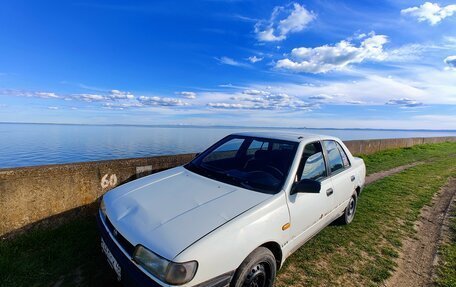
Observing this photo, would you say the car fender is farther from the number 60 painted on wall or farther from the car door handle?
the number 60 painted on wall

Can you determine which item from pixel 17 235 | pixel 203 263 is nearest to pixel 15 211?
pixel 17 235

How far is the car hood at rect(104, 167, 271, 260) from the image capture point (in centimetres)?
196

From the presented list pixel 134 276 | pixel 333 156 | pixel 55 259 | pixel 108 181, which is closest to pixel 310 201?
pixel 333 156

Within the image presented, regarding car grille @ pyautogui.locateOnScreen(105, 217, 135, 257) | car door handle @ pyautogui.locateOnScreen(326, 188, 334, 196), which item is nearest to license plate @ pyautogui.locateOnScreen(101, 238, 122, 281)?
car grille @ pyautogui.locateOnScreen(105, 217, 135, 257)

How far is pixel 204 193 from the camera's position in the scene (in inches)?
105

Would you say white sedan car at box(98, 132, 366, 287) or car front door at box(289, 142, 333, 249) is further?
car front door at box(289, 142, 333, 249)

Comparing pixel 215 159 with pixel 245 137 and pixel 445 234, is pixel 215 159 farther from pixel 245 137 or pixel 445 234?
pixel 445 234

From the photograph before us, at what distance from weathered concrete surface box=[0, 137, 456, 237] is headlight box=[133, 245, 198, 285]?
8.41 feet

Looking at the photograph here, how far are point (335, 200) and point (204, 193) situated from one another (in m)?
2.07

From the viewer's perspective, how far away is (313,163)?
3303 mm

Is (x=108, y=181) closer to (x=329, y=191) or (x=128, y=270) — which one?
(x=128, y=270)

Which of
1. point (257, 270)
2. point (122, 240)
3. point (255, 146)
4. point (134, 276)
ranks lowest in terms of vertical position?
point (257, 270)

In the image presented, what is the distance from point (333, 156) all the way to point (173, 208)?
8.79 feet

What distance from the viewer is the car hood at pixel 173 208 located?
1958mm
